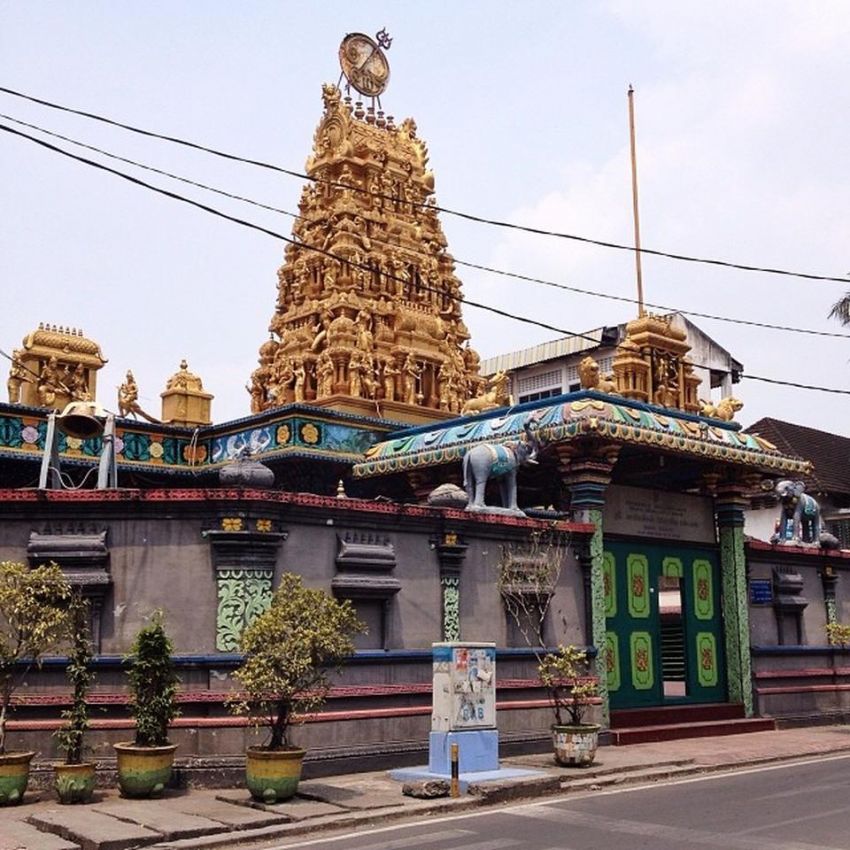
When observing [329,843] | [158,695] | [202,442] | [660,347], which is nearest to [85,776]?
[158,695]

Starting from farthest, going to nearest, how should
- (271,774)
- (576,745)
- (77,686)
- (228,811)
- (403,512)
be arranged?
(403,512) → (576,745) → (77,686) → (271,774) → (228,811)

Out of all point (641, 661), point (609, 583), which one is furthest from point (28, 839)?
point (641, 661)

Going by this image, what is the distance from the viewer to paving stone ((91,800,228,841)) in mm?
11320

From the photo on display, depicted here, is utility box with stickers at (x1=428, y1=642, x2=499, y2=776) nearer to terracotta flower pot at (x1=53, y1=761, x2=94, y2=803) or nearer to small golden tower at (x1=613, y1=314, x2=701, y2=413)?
terracotta flower pot at (x1=53, y1=761, x2=94, y2=803)

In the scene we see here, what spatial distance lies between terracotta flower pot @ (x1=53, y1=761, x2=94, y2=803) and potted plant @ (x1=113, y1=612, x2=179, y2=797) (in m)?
0.41

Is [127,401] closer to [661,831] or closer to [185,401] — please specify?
[185,401]

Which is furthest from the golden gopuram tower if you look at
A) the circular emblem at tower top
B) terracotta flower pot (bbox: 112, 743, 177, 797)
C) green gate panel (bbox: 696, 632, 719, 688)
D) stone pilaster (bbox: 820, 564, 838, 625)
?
terracotta flower pot (bbox: 112, 743, 177, 797)

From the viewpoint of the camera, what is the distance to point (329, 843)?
1110 cm

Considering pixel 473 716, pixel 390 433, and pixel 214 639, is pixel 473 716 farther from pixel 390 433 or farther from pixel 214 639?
pixel 390 433

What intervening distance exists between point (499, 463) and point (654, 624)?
4.70 m

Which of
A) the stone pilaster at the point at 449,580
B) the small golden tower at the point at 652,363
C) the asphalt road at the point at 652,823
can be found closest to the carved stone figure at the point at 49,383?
the stone pilaster at the point at 449,580

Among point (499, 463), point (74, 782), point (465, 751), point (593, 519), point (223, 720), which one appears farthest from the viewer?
point (593, 519)

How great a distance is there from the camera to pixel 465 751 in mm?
14766

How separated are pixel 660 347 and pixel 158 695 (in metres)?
18.1
